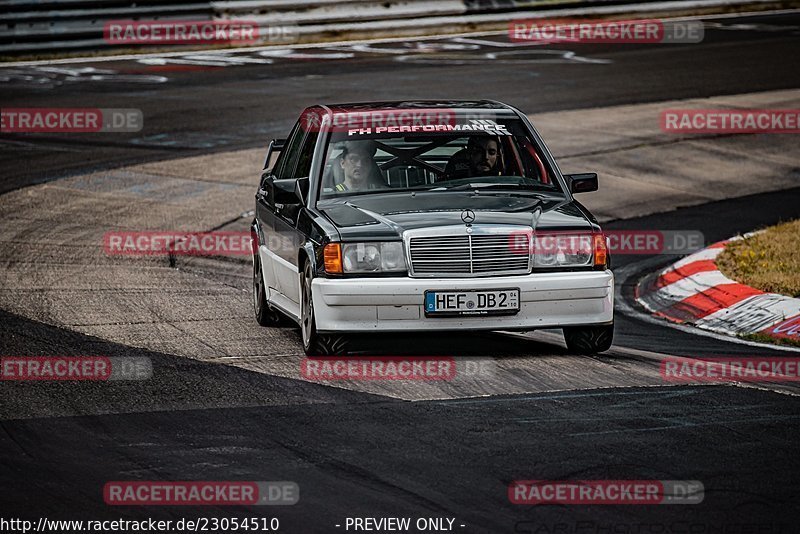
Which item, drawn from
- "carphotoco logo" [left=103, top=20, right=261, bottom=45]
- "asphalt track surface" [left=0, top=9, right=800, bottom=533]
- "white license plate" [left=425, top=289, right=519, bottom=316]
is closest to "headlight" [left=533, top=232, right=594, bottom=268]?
"white license plate" [left=425, top=289, right=519, bottom=316]

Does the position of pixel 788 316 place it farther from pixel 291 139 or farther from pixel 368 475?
pixel 368 475

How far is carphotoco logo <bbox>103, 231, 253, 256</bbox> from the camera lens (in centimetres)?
1288

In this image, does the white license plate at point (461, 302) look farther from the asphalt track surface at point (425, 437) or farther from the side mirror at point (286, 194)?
the side mirror at point (286, 194)

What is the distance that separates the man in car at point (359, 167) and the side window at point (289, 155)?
79cm

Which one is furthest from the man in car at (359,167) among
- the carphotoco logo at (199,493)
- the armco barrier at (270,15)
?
the armco barrier at (270,15)

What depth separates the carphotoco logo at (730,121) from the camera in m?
19.3

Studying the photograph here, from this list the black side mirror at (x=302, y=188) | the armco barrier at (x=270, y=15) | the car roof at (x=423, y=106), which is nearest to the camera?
the black side mirror at (x=302, y=188)

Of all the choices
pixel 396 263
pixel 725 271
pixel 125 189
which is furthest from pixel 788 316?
pixel 125 189

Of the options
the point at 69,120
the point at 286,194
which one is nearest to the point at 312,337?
the point at 286,194

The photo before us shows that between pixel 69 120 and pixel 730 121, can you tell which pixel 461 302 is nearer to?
pixel 730 121

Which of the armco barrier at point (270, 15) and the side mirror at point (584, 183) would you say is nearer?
the side mirror at point (584, 183)

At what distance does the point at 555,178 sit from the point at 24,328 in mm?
3545

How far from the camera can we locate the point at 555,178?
935 centimetres

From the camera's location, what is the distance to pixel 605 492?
5.59 meters
